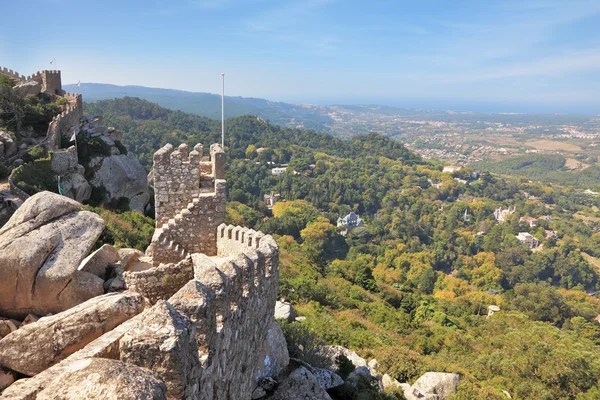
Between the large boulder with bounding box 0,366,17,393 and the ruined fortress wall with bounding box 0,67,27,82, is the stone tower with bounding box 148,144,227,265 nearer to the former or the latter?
the large boulder with bounding box 0,366,17,393

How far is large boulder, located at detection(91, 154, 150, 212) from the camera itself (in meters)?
24.3

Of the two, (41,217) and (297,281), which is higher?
(41,217)

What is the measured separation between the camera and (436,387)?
14.1 m

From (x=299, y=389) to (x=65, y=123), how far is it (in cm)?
2353

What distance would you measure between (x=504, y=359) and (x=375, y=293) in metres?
16.2

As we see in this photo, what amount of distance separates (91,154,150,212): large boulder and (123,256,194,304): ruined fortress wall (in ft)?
62.0

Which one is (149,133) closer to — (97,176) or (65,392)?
(97,176)

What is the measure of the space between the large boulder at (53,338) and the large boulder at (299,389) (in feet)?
15.3

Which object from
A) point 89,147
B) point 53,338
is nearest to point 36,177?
point 89,147

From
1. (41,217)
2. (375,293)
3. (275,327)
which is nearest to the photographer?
(41,217)

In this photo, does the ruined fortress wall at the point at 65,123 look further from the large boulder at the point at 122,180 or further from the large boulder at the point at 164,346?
the large boulder at the point at 164,346

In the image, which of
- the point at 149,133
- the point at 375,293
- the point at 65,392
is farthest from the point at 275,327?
the point at 149,133

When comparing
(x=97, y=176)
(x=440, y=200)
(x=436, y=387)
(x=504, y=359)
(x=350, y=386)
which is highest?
(x=97, y=176)

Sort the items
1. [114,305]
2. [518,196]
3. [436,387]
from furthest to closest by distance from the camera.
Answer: [518,196] < [436,387] < [114,305]
